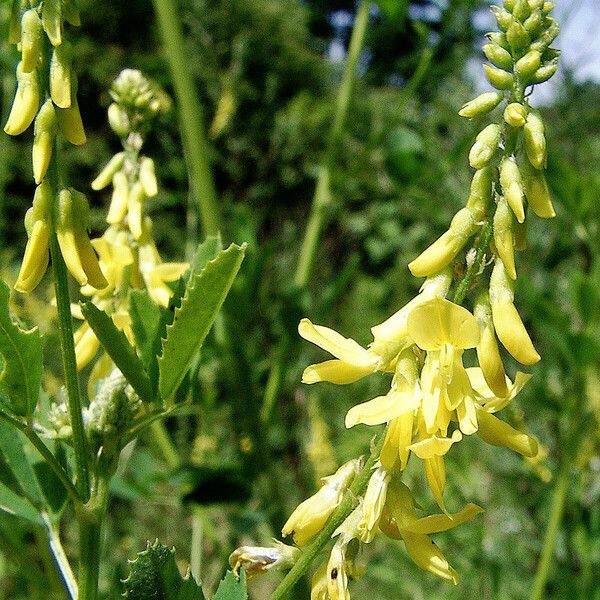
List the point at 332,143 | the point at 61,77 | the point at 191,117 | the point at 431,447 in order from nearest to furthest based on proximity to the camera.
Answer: the point at 431,447 → the point at 61,77 → the point at 191,117 → the point at 332,143

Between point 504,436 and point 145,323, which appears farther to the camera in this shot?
point 145,323

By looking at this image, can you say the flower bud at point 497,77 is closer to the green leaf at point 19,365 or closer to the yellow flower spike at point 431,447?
the yellow flower spike at point 431,447

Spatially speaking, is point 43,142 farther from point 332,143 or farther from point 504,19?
point 332,143

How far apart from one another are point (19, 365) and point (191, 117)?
3.19ft

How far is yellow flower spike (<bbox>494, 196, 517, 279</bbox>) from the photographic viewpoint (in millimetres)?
686

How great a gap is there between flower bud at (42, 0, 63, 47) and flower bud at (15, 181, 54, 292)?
131 millimetres

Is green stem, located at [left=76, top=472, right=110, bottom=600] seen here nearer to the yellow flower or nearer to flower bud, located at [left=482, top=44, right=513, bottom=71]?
the yellow flower

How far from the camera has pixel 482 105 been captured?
704mm

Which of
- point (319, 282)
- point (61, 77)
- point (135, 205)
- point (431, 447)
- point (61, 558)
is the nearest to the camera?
point (431, 447)

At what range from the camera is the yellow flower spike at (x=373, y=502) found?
0.70 metres

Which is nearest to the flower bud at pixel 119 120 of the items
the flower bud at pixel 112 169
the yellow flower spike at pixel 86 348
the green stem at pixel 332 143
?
the flower bud at pixel 112 169

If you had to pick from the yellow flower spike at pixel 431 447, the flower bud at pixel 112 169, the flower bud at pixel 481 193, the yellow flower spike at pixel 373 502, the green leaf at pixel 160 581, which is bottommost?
the green leaf at pixel 160 581

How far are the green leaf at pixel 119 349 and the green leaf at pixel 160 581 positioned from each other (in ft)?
0.53

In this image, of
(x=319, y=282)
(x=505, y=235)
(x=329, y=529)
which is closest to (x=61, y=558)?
(x=329, y=529)
